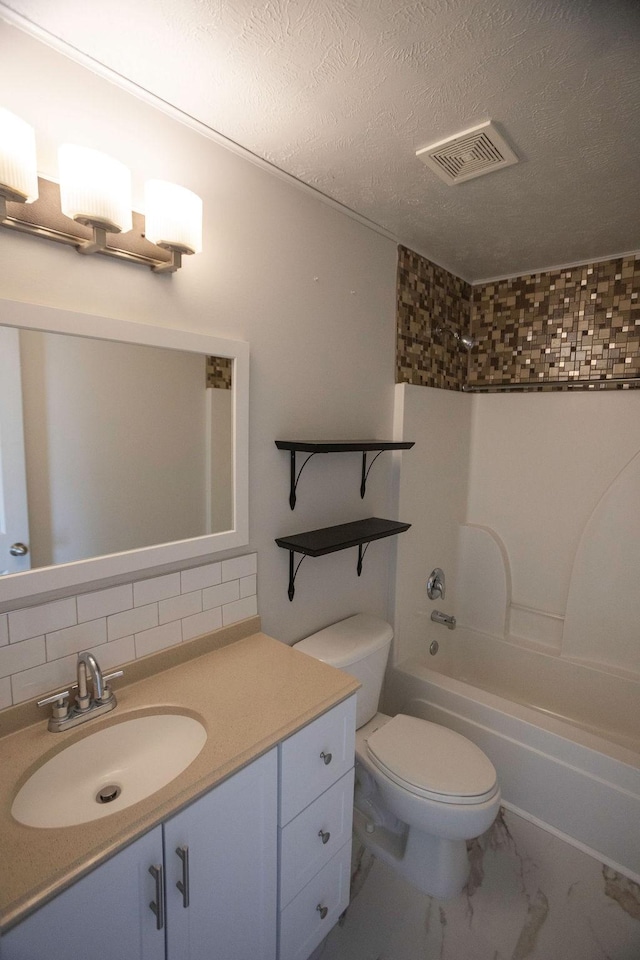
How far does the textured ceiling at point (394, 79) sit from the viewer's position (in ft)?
3.21

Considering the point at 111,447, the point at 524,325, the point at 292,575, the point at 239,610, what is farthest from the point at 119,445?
the point at 524,325

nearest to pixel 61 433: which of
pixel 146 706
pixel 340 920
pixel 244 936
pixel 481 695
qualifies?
pixel 146 706

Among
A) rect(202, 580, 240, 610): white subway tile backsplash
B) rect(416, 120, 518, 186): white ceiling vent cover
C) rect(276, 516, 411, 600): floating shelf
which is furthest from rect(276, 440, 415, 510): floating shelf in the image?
rect(416, 120, 518, 186): white ceiling vent cover

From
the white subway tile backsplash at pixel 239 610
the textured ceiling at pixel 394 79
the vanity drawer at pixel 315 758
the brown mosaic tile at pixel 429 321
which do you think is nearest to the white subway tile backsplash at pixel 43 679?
the white subway tile backsplash at pixel 239 610

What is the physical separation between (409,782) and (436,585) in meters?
1.14

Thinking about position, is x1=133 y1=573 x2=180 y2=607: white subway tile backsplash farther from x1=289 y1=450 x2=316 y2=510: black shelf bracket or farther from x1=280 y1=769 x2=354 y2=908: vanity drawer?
x1=280 y1=769 x2=354 y2=908: vanity drawer

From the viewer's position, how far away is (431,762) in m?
1.66

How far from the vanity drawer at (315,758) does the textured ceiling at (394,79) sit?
162cm

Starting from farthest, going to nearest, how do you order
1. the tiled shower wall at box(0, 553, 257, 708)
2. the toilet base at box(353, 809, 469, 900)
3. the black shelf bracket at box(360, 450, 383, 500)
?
the black shelf bracket at box(360, 450, 383, 500), the toilet base at box(353, 809, 469, 900), the tiled shower wall at box(0, 553, 257, 708)

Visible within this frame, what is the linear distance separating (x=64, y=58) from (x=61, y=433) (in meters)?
0.88

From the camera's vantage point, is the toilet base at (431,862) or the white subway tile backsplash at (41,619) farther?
the toilet base at (431,862)

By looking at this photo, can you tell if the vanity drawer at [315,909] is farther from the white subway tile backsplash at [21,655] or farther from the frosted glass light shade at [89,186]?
the frosted glass light shade at [89,186]

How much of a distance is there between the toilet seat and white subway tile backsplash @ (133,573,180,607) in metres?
0.95

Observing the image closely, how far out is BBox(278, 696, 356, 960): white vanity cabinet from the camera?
4.04 ft
